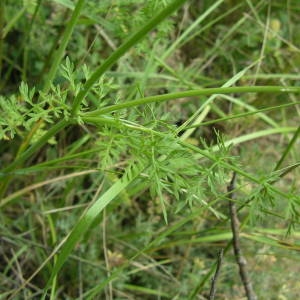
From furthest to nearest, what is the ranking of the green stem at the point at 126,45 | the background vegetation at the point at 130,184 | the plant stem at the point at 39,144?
the background vegetation at the point at 130,184
the plant stem at the point at 39,144
the green stem at the point at 126,45

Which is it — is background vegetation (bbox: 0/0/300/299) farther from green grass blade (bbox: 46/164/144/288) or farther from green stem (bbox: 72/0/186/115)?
green stem (bbox: 72/0/186/115)

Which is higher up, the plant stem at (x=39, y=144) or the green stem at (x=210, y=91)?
the green stem at (x=210, y=91)

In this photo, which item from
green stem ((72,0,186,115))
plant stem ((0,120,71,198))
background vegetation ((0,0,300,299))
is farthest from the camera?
background vegetation ((0,0,300,299))

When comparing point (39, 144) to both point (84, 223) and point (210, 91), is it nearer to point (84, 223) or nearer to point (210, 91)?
point (84, 223)

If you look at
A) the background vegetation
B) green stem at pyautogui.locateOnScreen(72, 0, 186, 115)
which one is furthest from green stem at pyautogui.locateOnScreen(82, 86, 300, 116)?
the background vegetation

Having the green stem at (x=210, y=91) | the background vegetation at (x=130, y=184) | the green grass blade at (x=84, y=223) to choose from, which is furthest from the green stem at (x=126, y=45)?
the background vegetation at (x=130, y=184)

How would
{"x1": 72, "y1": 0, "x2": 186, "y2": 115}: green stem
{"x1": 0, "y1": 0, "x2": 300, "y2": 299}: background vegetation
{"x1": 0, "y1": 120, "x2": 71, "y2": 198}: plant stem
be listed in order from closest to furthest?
{"x1": 72, "y1": 0, "x2": 186, "y2": 115}: green stem, {"x1": 0, "y1": 120, "x2": 71, "y2": 198}: plant stem, {"x1": 0, "y1": 0, "x2": 300, "y2": 299}: background vegetation

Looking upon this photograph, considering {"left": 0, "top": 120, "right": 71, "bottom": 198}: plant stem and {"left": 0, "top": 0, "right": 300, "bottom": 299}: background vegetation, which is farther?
{"left": 0, "top": 0, "right": 300, "bottom": 299}: background vegetation

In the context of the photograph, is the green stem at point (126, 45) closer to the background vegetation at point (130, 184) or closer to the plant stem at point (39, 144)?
the plant stem at point (39, 144)

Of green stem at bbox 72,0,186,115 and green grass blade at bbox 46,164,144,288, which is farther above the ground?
green stem at bbox 72,0,186,115

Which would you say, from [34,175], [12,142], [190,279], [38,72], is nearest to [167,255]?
[190,279]
